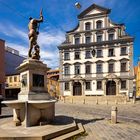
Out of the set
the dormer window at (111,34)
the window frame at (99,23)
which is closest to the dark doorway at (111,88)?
the dormer window at (111,34)

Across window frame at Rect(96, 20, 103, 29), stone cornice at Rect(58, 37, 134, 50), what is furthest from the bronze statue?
window frame at Rect(96, 20, 103, 29)

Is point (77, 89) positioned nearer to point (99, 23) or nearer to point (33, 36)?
point (99, 23)

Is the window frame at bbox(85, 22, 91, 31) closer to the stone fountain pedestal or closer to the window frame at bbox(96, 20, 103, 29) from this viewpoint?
the window frame at bbox(96, 20, 103, 29)

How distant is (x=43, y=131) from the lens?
694 centimetres

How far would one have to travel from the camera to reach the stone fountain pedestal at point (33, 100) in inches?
309

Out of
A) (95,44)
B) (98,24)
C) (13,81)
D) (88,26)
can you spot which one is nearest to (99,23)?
(98,24)

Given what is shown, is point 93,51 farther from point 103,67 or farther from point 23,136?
point 23,136

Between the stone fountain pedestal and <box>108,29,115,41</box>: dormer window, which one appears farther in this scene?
<box>108,29,115,41</box>: dormer window

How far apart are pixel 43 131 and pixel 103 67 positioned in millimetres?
27825

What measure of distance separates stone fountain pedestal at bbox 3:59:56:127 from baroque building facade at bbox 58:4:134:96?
82.3 feet

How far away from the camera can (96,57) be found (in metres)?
34.1

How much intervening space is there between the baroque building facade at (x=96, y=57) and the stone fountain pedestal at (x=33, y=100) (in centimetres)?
2508

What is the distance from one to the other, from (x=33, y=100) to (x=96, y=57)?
27.0 meters

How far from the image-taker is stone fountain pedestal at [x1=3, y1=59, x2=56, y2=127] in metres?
7.86
